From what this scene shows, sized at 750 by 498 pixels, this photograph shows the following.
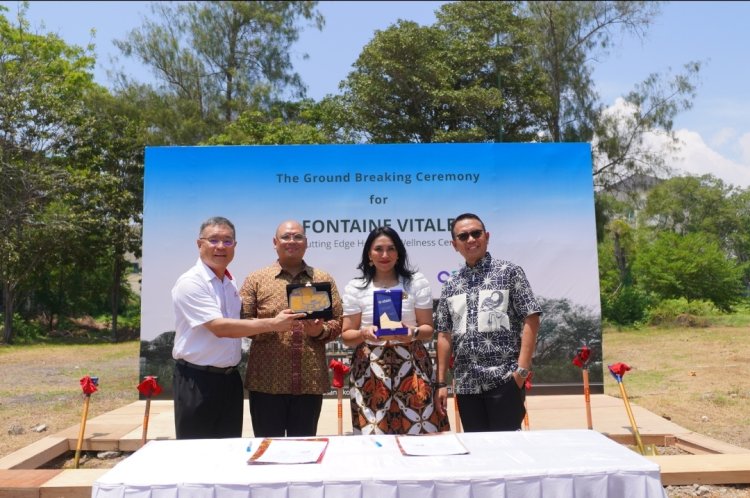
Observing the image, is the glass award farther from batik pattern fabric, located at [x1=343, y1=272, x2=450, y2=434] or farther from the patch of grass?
the patch of grass

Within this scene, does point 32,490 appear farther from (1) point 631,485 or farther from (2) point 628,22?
(2) point 628,22

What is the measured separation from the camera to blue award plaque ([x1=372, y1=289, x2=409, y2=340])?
9.46ft

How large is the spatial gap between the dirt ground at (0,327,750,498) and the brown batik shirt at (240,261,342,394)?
2.07m

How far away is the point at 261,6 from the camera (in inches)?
937

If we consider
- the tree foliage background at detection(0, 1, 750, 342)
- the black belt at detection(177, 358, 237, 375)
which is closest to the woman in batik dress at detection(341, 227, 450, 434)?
the black belt at detection(177, 358, 237, 375)

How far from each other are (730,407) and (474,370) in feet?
15.1

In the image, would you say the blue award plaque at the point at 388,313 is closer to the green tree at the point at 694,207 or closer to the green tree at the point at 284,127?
the green tree at the point at 694,207

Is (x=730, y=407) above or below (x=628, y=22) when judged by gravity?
below

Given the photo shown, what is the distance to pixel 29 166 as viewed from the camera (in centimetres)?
1731

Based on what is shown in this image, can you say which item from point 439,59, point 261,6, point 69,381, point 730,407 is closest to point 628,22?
point 439,59

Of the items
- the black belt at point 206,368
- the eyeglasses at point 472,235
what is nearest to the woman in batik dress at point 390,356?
the eyeglasses at point 472,235

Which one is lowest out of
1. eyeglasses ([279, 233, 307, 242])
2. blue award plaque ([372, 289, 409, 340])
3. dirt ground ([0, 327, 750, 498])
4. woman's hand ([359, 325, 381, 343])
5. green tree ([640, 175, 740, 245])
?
dirt ground ([0, 327, 750, 498])

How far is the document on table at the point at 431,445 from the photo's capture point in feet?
7.38

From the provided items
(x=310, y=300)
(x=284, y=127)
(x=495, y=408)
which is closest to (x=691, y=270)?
(x=284, y=127)
